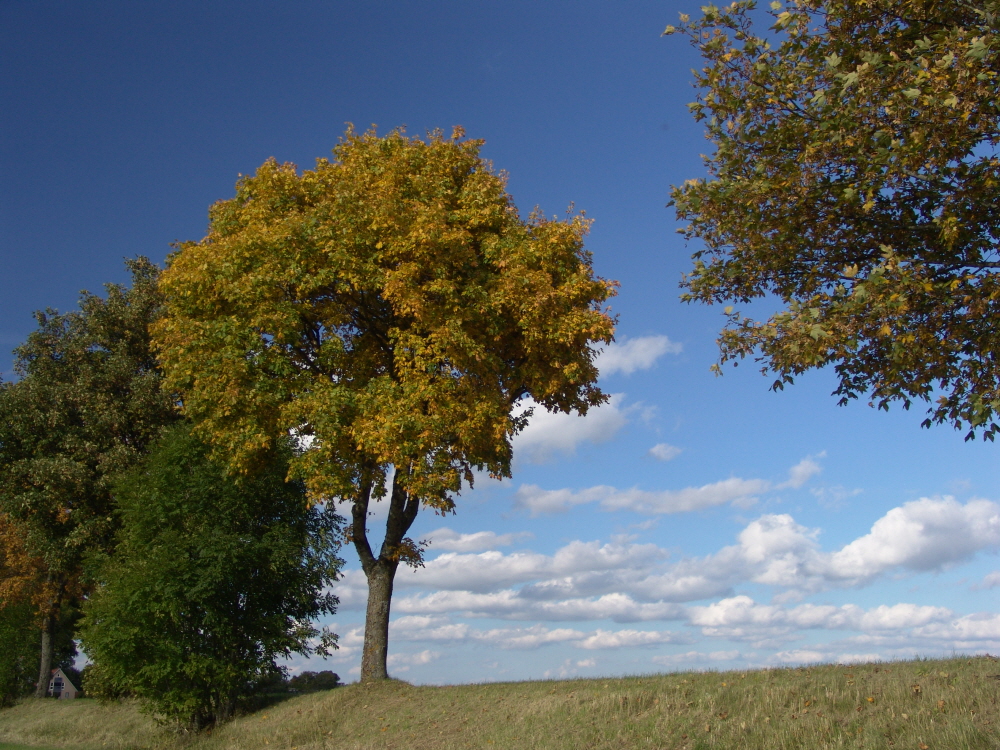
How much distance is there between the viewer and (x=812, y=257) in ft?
43.6

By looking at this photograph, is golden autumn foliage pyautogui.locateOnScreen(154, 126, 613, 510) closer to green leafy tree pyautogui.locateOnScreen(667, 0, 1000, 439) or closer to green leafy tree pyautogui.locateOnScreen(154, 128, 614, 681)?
green leafy tree pyautogui.locateOnScreen(154, 128, 614, 681)

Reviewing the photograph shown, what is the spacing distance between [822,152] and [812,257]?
2140mm

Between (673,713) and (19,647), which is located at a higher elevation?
(673,713)

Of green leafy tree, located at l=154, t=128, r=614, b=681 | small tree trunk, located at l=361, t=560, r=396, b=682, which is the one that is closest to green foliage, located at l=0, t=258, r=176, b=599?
green leafy tree, located at l=154, t=128, r=614, b=681

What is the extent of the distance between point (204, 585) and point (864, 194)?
20136 mm

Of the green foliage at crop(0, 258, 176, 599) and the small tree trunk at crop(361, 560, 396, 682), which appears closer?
the small tree trunk at crop(361, 560, 396, 682)

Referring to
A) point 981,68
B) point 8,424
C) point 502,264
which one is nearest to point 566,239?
point 502,264

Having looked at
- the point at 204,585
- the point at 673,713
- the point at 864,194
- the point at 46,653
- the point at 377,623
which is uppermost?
the point at 864,194

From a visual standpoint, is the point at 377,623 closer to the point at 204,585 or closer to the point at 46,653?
the point at 204,585

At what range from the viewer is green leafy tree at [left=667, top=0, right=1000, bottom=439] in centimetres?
1064

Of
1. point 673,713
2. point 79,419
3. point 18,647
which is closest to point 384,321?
point 673,713

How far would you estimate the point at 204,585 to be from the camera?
22.4m

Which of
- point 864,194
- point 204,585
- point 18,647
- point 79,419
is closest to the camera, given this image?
point 864,194

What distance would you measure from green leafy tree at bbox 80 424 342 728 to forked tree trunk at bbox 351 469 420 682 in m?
2.73
